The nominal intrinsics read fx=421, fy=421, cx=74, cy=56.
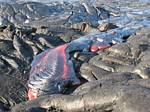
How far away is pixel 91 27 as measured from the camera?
15883 mm

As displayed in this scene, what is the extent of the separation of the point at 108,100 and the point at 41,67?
406 centimetres

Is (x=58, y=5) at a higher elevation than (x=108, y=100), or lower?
lower

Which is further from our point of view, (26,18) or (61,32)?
(26,18)

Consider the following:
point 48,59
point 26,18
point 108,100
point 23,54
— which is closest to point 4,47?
point 23,54

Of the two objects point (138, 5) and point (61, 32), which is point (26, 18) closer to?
point (138, 5)

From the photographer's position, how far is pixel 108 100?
7.20 meters

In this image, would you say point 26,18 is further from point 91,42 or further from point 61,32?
point 91,42

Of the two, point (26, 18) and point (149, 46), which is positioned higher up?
point (149, 46)

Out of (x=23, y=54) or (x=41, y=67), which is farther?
(x=23, y=54)

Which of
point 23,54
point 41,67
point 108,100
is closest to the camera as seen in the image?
point 108,100

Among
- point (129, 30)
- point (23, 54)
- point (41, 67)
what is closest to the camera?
point (41, 67)

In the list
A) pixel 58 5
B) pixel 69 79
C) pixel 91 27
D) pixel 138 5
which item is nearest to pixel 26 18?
pixel 58 5

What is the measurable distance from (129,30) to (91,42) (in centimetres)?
195

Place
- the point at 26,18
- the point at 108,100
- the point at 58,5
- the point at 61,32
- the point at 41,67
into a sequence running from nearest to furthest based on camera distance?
the point at 108,100 < the point at 41,67 < the point at 61,32 < the point at 26,18 < the point at 58,5
